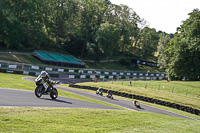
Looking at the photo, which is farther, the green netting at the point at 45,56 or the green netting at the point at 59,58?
the green netting at the point at 59,58

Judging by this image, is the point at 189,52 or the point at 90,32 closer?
the point at 189,52

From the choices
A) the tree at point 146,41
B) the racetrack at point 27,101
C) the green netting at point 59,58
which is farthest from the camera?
the tree at point 146,41

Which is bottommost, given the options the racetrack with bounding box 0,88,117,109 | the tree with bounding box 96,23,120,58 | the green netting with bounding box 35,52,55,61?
the racetrack with bounding box 0,88,117,109

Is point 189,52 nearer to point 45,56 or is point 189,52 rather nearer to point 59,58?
point 59,58

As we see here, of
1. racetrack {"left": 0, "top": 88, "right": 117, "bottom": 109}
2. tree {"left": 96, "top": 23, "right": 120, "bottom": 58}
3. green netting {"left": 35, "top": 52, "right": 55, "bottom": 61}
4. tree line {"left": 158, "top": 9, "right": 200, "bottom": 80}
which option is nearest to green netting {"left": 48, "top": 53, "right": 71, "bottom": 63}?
green netting {"left": 35, "top": 52, "right": 55, "bottom": 61}

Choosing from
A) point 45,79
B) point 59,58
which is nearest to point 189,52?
point 59,58

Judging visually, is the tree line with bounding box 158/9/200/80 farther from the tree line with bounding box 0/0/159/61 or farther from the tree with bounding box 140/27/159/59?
→ the tree with bounding box 140/27/159/59

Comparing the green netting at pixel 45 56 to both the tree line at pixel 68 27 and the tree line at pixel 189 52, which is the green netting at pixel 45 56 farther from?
the tree line at pixel 189 52

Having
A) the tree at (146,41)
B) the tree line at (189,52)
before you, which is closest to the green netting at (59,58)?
the tree line at (189,52)

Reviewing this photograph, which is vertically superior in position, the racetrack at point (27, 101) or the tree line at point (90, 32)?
the tree line at point (90, 32)

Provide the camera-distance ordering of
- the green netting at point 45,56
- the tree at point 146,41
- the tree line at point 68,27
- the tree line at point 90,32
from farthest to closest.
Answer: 1. the tree at point 146,41
2. the tree line at point 68,27
3. the green netting at point 45,56
4. the tree line at point 90,32

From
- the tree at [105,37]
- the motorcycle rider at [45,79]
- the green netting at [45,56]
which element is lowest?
the motorcycle rider at [45,79]

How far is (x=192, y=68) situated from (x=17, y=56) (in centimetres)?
4792

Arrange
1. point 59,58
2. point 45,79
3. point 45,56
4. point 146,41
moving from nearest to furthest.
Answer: point 45,79 < point 45,56 < point 59,58 < point 146,41
